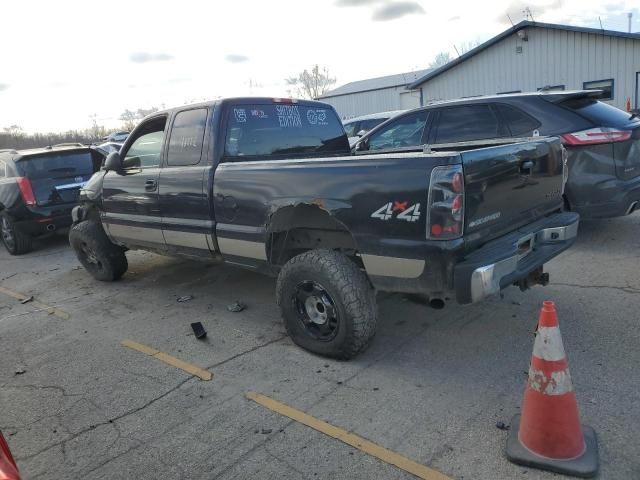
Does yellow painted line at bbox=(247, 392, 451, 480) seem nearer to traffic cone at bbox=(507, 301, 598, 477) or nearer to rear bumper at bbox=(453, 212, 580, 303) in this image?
traffic cone at bbox=(507, 301, 598, 477)

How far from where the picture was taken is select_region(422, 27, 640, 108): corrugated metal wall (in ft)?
55.8

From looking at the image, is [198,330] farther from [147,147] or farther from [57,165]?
[57,165]

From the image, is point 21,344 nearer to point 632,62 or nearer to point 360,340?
point 360,340

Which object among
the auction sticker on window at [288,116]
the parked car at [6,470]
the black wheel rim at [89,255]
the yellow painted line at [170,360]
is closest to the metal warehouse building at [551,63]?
the auction sticker on window at [288,116]

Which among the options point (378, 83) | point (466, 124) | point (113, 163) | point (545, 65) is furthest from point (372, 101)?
point (113, 163)

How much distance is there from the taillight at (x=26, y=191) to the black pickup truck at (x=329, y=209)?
3020 mm

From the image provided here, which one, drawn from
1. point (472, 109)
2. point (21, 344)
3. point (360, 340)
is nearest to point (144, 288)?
point (21, 344)

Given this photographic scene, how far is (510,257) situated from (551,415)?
975 mm

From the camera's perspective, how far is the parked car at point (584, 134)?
→ 5.43 meters

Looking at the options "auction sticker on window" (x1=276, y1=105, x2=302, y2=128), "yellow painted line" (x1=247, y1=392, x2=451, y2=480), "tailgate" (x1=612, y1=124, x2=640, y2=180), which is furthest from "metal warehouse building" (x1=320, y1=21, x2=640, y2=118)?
"yellow painted line" (x1=247, y1=392, x2=451, y2=480)

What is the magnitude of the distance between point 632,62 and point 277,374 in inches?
718

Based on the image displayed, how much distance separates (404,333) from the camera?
4.07 metres

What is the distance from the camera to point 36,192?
7762 mm

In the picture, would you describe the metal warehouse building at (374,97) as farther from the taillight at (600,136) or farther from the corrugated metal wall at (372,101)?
the taillight at (600,136)
